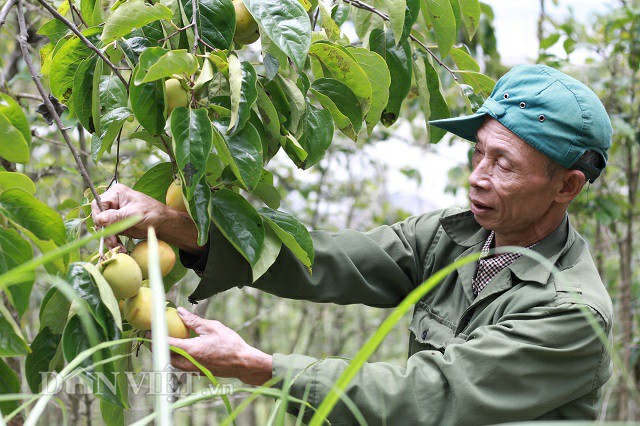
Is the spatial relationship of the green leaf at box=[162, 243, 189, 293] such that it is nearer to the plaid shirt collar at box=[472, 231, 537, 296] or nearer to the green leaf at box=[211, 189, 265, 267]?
the green leaf at box=[211, 189, 265, 267]

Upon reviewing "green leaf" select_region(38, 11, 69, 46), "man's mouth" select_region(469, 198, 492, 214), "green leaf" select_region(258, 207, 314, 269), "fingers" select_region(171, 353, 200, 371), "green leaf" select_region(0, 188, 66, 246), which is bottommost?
"fingers" select_region(171, 353, 200, 371)

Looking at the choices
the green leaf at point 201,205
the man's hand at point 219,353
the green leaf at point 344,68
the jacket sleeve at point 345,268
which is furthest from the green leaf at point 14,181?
the green leaf at point 344,68

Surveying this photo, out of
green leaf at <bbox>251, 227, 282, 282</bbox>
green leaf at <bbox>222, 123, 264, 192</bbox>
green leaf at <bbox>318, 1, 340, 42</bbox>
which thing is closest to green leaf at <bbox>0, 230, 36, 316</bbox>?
green leaf at <bbox>222, 123, 264, 192</bbox>

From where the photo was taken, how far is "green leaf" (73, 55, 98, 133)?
136 centimetres

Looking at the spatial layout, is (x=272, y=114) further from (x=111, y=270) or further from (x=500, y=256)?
(x=500, y=256)

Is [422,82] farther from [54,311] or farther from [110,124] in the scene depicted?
[54,311]

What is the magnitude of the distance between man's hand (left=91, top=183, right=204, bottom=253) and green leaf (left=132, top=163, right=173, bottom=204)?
0.04 m

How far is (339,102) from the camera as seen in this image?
4.95 ft

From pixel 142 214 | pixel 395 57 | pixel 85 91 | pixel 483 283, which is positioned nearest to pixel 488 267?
pixel 483 283

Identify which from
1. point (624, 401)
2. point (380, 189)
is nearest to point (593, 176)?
point (624, 401)

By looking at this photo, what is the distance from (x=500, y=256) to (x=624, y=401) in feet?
7.90

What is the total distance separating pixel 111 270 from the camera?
1147 mm

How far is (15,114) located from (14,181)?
106mm

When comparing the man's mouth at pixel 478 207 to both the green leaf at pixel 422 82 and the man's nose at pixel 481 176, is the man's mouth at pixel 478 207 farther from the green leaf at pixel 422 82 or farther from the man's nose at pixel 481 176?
the green leaf at pixel 422 82
